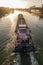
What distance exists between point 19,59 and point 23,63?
217cm

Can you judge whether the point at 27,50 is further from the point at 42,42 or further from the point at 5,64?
the point at 42,42

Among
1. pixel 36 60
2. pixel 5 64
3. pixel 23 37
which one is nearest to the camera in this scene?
pixel 5 64

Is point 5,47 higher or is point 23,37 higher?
point 23,37

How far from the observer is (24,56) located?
3822 centimetres

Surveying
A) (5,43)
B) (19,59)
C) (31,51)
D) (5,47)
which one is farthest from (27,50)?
(5,43)

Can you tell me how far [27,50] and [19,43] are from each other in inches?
83.0

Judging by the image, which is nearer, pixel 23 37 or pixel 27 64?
pixel 27 64

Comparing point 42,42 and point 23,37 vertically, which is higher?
point 23,37

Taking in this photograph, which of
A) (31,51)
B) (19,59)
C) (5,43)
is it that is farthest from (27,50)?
(5,43)

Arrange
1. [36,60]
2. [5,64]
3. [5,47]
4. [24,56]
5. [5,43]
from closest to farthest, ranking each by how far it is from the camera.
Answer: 1. [5,64]
2. [36,60]
3. [24,56]
4. [5,47]
5. [5,43]

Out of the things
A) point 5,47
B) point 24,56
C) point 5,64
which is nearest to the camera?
point 5,64

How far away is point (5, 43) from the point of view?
4844 cm

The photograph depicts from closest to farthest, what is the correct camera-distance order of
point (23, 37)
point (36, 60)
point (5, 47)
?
1. point (36, 60)
2. point (23, 37)
3. point (5, 47)

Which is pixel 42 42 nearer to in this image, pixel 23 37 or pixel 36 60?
pixel 23 37
